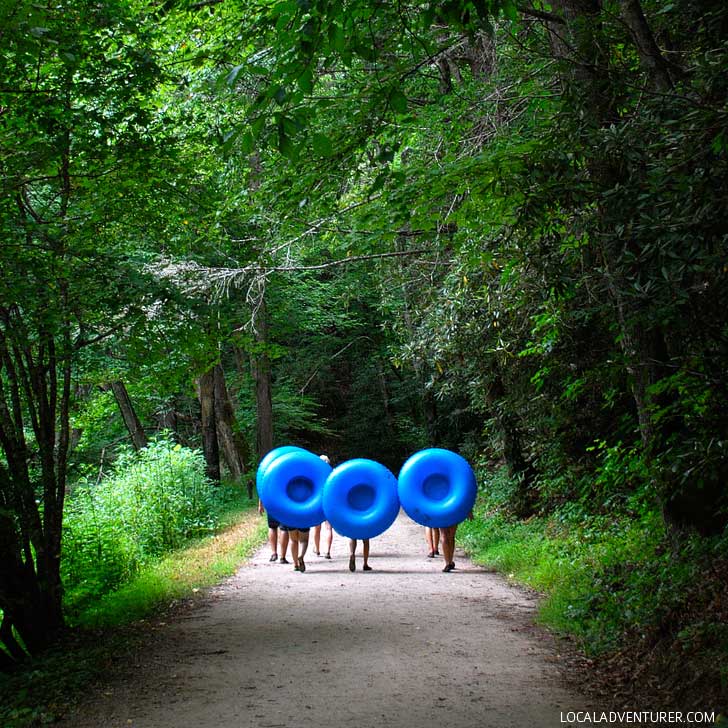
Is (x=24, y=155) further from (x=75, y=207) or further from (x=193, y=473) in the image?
(x=193, y=473)

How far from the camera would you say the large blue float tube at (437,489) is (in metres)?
13.2

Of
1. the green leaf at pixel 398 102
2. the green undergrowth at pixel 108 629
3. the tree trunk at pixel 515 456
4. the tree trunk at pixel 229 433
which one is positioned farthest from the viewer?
the tree trunk at pixel 229 433

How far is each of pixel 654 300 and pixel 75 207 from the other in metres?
5.89

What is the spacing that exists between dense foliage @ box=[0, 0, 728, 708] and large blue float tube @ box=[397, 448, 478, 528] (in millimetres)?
1661

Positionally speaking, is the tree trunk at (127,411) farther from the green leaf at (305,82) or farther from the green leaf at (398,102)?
the green leaf at (305,82)

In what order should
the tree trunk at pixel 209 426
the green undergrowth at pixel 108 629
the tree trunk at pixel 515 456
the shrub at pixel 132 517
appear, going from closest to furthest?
1. the green undergrowth at pixel 108 629
2. the shrub at pixel 132 517
3. the tree trunk at pixel 515 456
4. the tree trunk at pixel 209 426

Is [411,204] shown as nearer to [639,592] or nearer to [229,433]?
[639,592]

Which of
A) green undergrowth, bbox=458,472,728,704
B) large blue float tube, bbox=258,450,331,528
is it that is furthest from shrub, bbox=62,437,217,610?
green undergrowth, bbox=458,472,728,704

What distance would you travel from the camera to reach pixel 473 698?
19.5 feet

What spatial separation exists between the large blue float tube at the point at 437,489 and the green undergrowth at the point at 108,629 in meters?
3.11

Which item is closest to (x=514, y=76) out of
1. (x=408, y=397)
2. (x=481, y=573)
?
(x=481, y=573)

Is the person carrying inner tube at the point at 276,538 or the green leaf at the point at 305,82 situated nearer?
the green leaf at the point at 305,82

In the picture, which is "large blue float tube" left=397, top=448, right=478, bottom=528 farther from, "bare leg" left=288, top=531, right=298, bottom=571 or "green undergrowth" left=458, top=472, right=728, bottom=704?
"bare leg" left=288, top=531, right=298, bottom=571

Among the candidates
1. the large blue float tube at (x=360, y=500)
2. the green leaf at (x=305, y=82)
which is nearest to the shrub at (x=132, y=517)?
the large blue float tube at (x=360, y=500)
